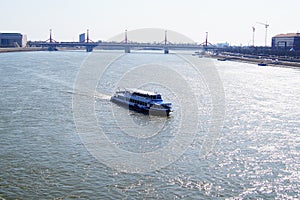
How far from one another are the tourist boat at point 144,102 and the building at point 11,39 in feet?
359

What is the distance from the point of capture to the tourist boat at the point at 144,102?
90.0 feet

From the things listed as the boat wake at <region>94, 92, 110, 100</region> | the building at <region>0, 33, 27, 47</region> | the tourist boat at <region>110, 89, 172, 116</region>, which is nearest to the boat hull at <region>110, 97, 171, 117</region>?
the tourist boat at <region>110, 89, 172, 116</region>

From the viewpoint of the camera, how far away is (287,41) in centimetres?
11250

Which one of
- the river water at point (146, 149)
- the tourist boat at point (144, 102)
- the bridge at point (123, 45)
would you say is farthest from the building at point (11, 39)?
the tourist boat at point (144, 102)

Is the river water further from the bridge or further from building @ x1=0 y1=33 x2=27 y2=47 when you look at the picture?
building @ x1=0 y1=33 x2=27 y2=47

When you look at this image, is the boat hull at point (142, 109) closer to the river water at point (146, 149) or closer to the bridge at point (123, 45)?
the river water at point (146, 149)

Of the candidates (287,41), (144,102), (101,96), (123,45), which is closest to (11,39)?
(123,45)

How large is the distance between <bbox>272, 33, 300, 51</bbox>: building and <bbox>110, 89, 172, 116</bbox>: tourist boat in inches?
3271

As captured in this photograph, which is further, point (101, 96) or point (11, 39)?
point (11, 39)

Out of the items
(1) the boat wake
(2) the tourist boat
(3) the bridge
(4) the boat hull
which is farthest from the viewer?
(3) the bridge

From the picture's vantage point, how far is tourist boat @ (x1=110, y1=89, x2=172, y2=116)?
27.4 meters

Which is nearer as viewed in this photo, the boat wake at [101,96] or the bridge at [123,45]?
the boat wake at [101,96]

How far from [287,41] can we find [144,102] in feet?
310

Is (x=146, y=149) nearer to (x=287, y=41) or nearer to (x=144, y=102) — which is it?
(x=144, y=102)
